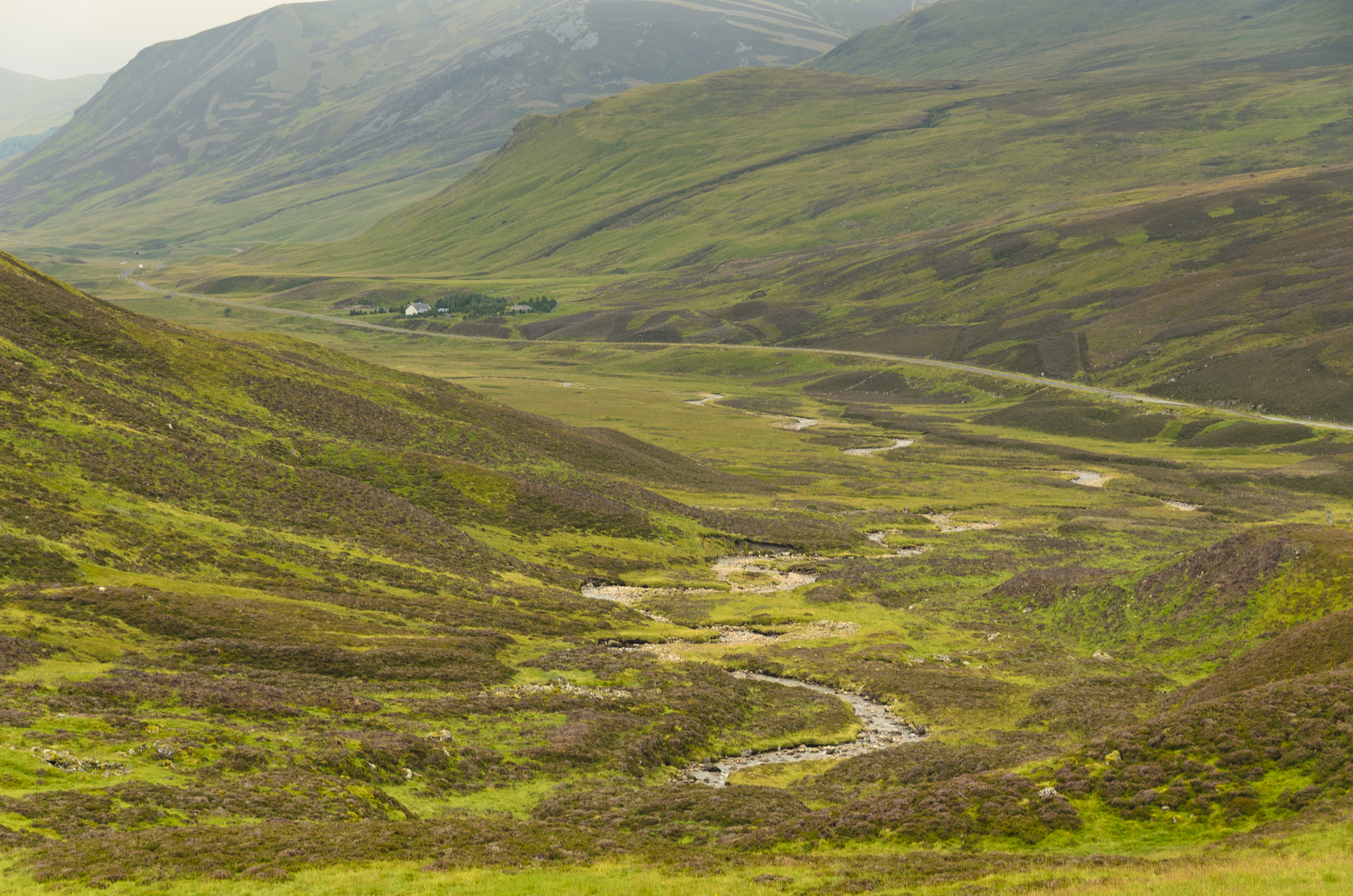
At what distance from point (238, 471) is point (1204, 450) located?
563ft

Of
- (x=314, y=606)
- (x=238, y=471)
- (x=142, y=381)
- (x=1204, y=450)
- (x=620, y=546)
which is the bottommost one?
(x=1204, y=450)

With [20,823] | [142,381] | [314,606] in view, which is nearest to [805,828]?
[20,823]

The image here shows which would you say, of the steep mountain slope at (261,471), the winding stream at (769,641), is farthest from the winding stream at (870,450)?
the winding stream at (769,641)

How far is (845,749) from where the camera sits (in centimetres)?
5384

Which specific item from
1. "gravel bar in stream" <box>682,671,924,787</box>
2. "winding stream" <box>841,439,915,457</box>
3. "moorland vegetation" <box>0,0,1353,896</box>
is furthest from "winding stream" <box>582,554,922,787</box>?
"winding stream" <box>841,439,915,457</box>

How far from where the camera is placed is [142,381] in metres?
99.6

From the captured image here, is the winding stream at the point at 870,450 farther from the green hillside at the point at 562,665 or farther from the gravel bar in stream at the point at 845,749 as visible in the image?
the gravel bar in stream at the point at 845,749

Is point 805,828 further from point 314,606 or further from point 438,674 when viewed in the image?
point 314,606

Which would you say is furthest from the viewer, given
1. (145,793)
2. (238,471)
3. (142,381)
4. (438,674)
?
(142,381)

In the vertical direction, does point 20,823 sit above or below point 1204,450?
above

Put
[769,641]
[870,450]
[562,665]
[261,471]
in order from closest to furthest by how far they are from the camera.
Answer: [562,665]
[769,641]
[261,471]
[870,450]

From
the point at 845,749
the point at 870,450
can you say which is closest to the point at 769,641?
the point at 845,749

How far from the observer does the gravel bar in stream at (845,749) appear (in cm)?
5012

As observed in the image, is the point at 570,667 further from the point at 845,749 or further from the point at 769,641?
the point at 769,641
